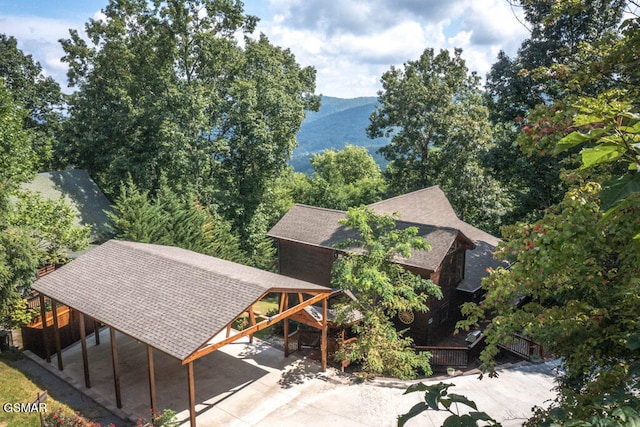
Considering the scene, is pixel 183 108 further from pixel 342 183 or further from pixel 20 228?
pixel 342 183

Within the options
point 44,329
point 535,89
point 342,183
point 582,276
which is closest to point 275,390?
point 44,329

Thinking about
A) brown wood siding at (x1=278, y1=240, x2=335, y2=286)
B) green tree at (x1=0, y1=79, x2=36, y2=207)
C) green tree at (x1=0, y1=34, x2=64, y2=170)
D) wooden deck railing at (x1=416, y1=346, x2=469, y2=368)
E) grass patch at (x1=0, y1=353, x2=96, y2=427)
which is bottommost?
wooden deck railing at (x1=416, y1=346, x2=469, y2=368)

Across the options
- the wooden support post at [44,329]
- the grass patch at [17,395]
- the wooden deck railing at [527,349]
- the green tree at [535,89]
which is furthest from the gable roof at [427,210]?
the grass patch at [17,395]

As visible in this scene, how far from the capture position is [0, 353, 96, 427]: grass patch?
12.6 meters

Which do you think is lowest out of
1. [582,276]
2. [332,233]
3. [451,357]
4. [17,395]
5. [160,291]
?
[451,357]

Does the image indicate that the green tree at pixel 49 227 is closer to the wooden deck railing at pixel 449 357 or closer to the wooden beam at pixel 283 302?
the wooden beam at pixel 283 302

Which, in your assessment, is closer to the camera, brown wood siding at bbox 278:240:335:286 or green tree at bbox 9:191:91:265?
green tree at bbox 9:191:91:265

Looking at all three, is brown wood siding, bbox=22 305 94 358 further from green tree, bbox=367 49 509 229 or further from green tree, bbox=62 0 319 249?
green tree, bbox=367 49 509 229

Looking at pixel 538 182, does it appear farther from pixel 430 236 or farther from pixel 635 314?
pixel 635 314

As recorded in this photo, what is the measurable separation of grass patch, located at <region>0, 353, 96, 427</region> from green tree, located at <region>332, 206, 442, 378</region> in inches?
370

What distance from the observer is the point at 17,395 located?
1395 centimetres

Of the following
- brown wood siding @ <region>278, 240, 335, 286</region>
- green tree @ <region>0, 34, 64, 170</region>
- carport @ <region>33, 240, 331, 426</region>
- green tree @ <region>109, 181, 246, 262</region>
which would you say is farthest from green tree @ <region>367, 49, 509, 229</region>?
green tree @ <region>0, 34, 64, 170</region>

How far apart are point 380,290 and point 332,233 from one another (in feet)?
24.5

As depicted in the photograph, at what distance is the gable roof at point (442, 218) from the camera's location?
2339 centimetres
